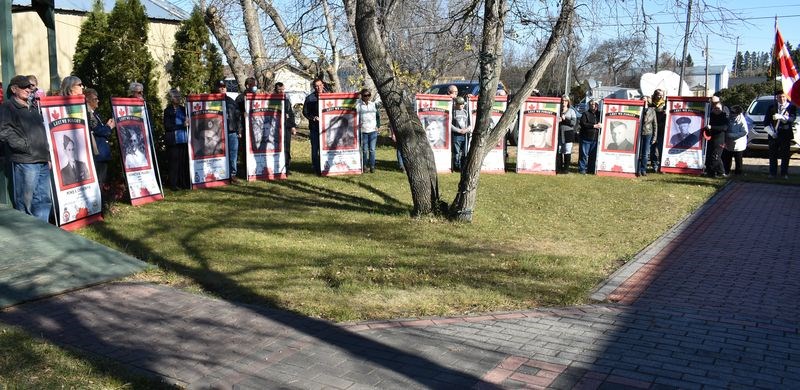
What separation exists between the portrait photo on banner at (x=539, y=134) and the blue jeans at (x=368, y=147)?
362cm

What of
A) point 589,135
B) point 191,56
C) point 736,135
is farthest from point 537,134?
point 191,56

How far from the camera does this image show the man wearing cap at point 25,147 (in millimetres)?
8109

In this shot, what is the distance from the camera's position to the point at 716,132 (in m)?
16.1

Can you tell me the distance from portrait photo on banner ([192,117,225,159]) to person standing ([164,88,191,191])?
0.22 meters

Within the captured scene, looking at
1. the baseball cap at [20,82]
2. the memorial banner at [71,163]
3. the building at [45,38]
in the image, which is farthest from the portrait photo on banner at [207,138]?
the baseball cap at [20,82]

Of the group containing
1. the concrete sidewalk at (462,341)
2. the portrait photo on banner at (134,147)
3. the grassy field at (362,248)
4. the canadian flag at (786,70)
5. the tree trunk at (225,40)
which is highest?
the tree trunk at (225,40)

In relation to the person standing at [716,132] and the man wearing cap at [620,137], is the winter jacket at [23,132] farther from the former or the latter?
the person standing at [716,132]

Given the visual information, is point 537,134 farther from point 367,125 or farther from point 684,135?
point 367,125

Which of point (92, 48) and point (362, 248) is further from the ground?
point (92, 48)

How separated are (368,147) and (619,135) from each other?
5.88 metres

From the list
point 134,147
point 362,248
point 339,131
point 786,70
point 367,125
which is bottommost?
point 362,248

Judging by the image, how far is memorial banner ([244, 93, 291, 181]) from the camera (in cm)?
1385

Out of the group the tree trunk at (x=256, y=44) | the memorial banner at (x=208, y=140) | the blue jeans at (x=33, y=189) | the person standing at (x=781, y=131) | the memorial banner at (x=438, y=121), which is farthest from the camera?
the tree trunk at (x=256, y=44)

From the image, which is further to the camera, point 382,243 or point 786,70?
point 786,70
